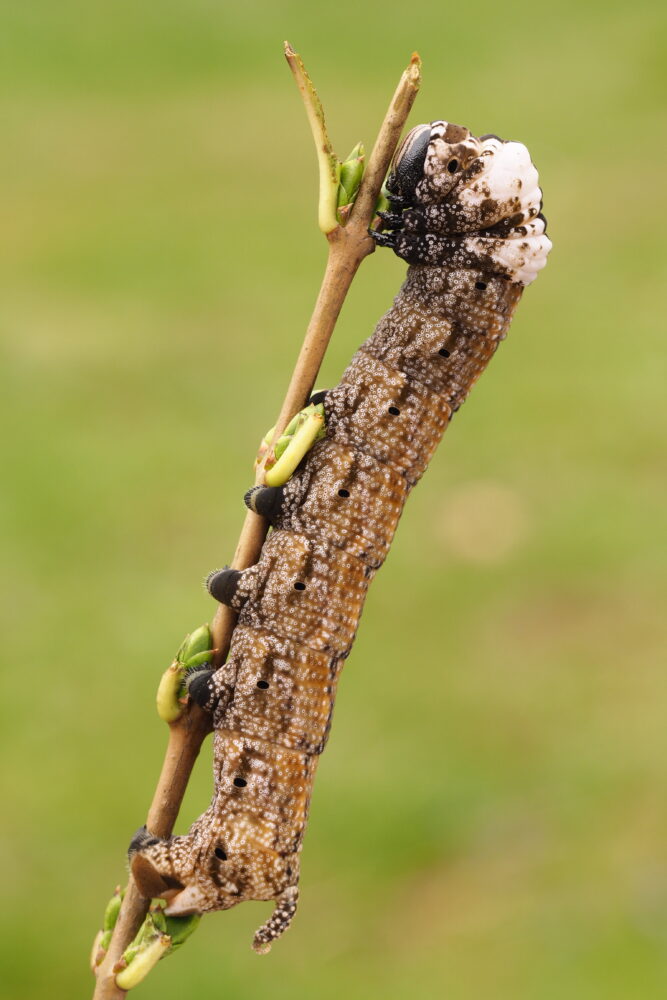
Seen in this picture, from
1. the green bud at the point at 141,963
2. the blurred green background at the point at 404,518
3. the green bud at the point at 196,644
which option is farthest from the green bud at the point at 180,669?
the blurred green background at the point at 404,518

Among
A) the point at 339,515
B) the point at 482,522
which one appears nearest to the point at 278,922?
the point at 339,515

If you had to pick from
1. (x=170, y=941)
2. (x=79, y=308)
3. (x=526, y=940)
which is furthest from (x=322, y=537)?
(x=79, y=308)

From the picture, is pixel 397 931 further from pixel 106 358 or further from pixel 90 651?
pixel 106 358

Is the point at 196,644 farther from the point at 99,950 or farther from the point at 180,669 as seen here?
the point at 99,950

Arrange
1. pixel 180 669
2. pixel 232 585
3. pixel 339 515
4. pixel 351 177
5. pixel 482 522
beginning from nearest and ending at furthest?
pixel 351 177 → pixel 180 669 → pixel 232 585 → pixel 339 515 → pixel 482 522

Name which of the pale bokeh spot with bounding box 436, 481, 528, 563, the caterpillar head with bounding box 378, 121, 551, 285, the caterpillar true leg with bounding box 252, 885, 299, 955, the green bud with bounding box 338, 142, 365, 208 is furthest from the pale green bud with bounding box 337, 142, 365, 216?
the pale bokeh spot with bounding box 436, 481, 528, 563
